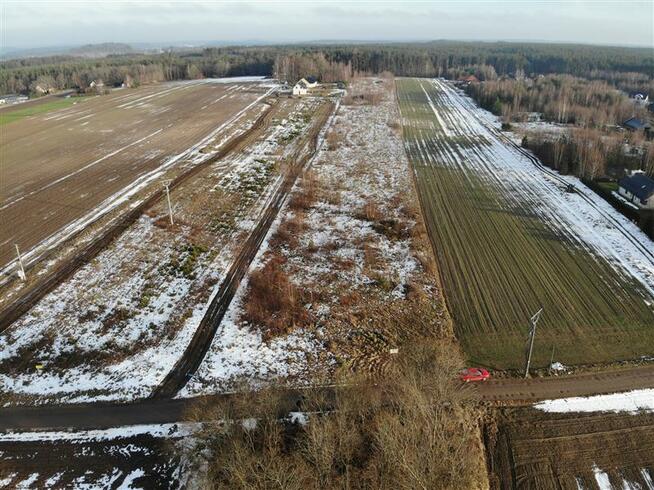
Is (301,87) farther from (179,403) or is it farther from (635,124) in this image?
(179,403)

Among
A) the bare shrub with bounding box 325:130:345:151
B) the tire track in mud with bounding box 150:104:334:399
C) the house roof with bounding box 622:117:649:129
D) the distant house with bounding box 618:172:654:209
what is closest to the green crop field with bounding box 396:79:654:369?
the distant house with bounding box 618:172:654:209

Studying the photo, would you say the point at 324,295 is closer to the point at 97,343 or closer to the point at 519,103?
the point at 97,343

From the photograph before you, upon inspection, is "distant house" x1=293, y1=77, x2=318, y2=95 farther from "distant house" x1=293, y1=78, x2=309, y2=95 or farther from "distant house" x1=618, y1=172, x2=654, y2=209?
"distant house" x1=618, y1=172, x2=654, y2=209

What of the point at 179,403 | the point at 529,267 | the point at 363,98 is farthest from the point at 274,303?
the point at 363,98

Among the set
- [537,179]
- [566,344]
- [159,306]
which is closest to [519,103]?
[537,179]

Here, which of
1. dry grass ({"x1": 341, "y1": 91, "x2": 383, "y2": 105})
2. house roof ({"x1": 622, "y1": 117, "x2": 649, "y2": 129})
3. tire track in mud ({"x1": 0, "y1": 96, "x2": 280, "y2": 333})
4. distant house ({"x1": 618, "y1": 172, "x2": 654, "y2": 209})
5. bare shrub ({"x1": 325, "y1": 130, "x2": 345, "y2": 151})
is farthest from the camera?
dry grass ({"x1": 341, "y1": 91, "x2": 383, "y2": 105})

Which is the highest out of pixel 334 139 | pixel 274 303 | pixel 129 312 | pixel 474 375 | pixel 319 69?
pixel 319 69
